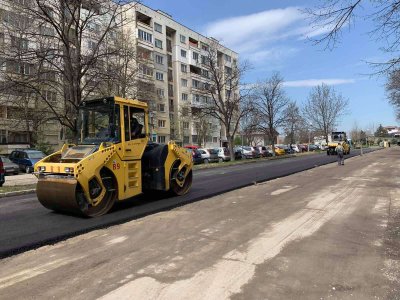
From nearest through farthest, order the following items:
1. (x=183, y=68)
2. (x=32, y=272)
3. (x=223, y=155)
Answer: (x=32, y=272) < (x=223, y=155) < (x=183, y=68)

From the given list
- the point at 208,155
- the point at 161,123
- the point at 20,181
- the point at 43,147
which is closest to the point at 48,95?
the point at 20,181

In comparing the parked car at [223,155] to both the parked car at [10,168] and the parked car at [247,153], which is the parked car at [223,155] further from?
the parked car at [10,168]

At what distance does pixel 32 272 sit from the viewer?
5441 millimetres

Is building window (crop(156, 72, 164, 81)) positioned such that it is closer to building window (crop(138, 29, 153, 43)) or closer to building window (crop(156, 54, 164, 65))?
building window (crop(156, 54, 164, 65))

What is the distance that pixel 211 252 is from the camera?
6.27 m

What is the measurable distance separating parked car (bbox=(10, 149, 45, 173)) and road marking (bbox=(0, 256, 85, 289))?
25.9m

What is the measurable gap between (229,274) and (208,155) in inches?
1357

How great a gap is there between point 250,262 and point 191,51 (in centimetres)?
7585

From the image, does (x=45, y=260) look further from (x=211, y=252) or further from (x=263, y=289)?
(x=263, y=289)

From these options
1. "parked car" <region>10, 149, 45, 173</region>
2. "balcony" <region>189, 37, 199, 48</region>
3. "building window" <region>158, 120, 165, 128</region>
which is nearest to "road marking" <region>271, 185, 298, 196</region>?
"parked car" <region>10, 149, 45, 173</region>

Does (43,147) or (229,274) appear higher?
(43,147)

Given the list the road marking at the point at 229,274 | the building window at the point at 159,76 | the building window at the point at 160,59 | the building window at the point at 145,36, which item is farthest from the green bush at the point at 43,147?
the building window at the point at 160,59

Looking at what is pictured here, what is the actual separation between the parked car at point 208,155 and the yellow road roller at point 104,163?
2748 centimetres

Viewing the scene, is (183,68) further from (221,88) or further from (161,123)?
(221,88)
